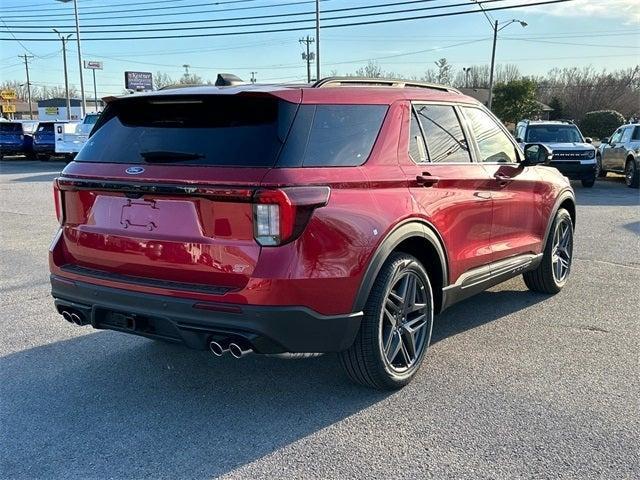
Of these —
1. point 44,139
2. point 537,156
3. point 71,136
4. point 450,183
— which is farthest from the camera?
point 44,139

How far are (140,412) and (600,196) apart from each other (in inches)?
556

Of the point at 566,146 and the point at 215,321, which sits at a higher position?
the point at 566,146

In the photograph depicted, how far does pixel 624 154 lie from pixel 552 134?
2069mm

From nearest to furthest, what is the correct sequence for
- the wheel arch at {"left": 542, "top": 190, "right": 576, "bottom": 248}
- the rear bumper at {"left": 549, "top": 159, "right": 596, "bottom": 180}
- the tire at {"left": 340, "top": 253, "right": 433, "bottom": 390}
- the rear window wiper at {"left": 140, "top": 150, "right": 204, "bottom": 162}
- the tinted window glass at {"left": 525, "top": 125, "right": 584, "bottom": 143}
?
1. the rear window wiper at {"left": 140, "top": 150, "right": 204, "bottom": 162}
2. the tire at {"left": 340, "top": 253, "right": 433, "bottom": 390}
3. the wheel arch at {"left": 542, "top": 190, "right": 576, "bottom": 248}
4. the rear bumper at {"left": 549, "top": 159, "right": 596, "bottom": 180}
5. the tinted window glass at {"left": 525, "top": 125, "right": 584, "bottom": 143}

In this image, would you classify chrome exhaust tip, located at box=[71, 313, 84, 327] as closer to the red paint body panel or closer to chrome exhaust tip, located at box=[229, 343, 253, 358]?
the red paint body panel

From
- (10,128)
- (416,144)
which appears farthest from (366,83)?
(10,128)

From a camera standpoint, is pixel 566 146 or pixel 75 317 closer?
pixel 75 317

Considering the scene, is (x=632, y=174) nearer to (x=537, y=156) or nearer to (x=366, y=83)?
(x=537, y=156)

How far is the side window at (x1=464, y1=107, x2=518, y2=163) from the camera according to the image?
15.6 ft

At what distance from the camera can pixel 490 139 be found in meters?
4.96

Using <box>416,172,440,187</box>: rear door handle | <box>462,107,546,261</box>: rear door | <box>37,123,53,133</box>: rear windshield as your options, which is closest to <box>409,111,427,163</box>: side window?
<box>416,172,440,187</box>: rear door handle

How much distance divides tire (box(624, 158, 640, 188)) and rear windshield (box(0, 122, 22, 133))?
28456mm

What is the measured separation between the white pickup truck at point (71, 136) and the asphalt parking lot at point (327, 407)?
22.0m

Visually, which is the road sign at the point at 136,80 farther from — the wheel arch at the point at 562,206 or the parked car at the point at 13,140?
the wheel arch at the point at 562,206
